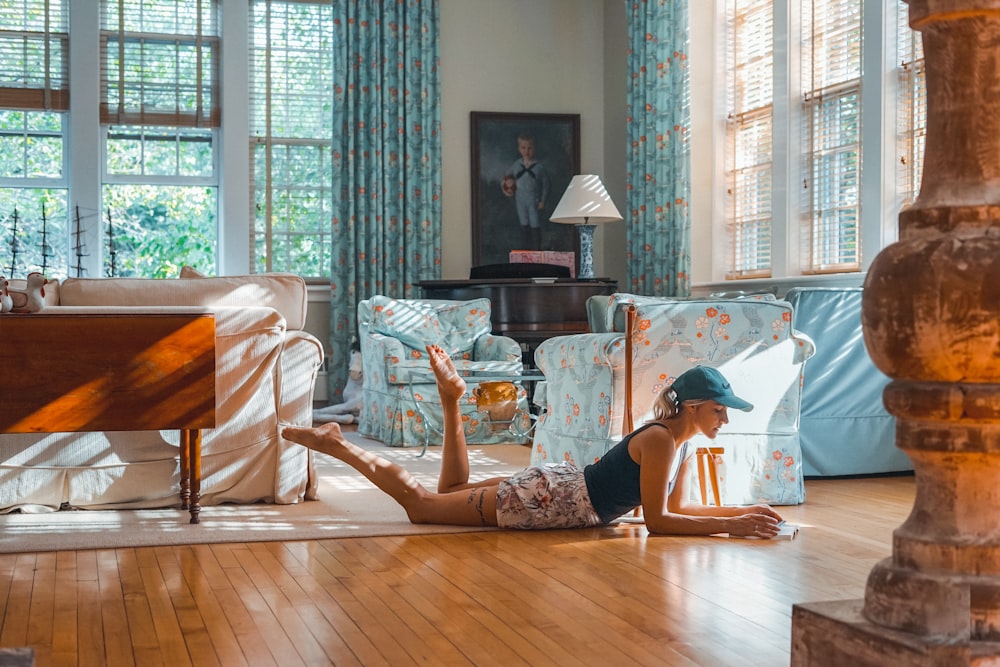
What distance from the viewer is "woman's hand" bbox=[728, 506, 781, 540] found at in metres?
3.46

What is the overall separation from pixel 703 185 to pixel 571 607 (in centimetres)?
501

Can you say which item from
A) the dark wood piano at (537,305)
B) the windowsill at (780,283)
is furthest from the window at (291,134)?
the windowsill at (780,283)

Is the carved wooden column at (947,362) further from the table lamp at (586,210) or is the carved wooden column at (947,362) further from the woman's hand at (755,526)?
the table lamp at (586,210)

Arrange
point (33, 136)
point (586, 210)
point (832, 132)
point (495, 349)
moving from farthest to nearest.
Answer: point (33, 136) < point (586, 210) < point (495, 349) < point (832, 132)

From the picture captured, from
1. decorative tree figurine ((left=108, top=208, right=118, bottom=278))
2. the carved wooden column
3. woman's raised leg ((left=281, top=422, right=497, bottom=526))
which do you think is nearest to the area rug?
woman's raised leg ((left=281, top=422, right=497, bottom=526))

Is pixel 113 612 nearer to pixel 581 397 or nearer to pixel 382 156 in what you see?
pixel 581 397

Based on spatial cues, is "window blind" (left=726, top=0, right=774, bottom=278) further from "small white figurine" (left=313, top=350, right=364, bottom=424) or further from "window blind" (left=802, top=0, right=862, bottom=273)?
"small white figurine" (left=313, top=350, right=364, bottom=424)

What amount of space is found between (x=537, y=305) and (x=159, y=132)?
324 centimetres

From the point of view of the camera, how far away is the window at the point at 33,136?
780 cm

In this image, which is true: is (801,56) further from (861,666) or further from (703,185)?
(861,666)

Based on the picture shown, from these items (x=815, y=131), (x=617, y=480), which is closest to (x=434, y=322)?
(x=815, y=131)

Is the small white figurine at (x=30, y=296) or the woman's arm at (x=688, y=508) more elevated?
the small white figurine at (x=30, y=296)

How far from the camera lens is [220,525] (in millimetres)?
3783

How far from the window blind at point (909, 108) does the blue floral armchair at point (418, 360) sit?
2.23 m
